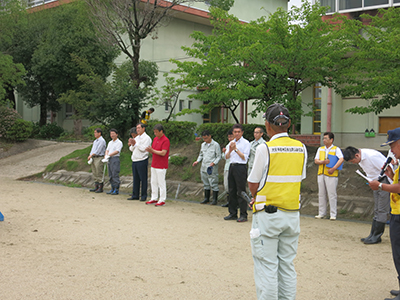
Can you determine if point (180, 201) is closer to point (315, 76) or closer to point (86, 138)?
point (315, 76)

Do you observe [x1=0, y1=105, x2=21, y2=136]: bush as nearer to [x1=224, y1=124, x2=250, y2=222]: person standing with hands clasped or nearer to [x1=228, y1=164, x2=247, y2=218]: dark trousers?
[x1=224, y1=124, x2=250, y2=222]: person standing with hands clasped

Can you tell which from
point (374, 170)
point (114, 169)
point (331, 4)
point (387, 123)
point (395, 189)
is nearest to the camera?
point (395, 189)

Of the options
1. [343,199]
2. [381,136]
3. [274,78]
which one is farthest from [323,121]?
[343,199]

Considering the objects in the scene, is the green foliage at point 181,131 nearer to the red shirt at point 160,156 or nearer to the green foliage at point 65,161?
the green foliage at point 65,161

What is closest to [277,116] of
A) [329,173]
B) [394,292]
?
[394,292]

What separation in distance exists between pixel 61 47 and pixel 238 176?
19067 millimetres

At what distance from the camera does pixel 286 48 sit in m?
12.2

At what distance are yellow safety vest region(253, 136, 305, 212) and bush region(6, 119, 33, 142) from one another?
75.0 ft

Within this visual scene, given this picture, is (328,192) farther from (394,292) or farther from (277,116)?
(277,116)

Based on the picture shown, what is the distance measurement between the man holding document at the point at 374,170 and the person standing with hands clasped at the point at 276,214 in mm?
3245

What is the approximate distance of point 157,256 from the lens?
5.94 m

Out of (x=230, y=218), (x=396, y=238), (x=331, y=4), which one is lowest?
(x=230, y=218)

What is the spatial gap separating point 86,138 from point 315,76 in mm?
18603

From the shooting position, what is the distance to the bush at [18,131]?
23.6 m
